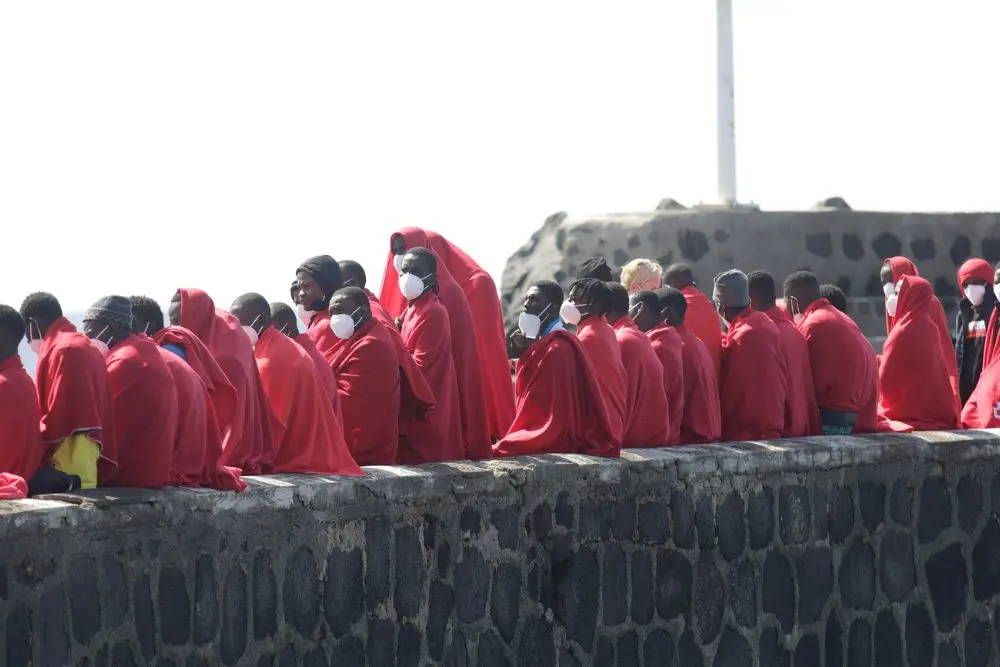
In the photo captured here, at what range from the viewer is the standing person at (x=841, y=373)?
10.8m

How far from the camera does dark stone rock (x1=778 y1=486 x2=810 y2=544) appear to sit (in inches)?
394

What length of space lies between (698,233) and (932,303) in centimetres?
713

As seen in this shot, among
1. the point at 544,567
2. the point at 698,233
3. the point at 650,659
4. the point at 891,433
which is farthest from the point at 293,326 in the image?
the point at 698,233

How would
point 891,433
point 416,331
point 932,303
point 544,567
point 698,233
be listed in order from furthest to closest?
point 698,233 < point 932,303 < point 891,433 < point 416,331 < point 544,567

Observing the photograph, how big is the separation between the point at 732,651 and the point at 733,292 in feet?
6.65

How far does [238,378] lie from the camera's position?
843 centimetres

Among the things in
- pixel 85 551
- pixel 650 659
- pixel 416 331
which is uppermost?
pixel 416 331

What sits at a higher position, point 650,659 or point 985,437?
point 985,437

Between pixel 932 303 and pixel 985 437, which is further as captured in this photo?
pixel 932 303

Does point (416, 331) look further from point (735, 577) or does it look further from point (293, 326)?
point (735, 577)

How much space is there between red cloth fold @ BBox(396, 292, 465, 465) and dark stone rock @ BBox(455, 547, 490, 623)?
0.88 metres

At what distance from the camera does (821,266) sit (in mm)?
19172

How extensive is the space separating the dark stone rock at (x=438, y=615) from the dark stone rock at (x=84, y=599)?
6.35ft

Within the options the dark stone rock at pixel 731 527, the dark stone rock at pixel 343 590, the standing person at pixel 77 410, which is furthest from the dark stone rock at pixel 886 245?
the standing person at pixel 77 410
